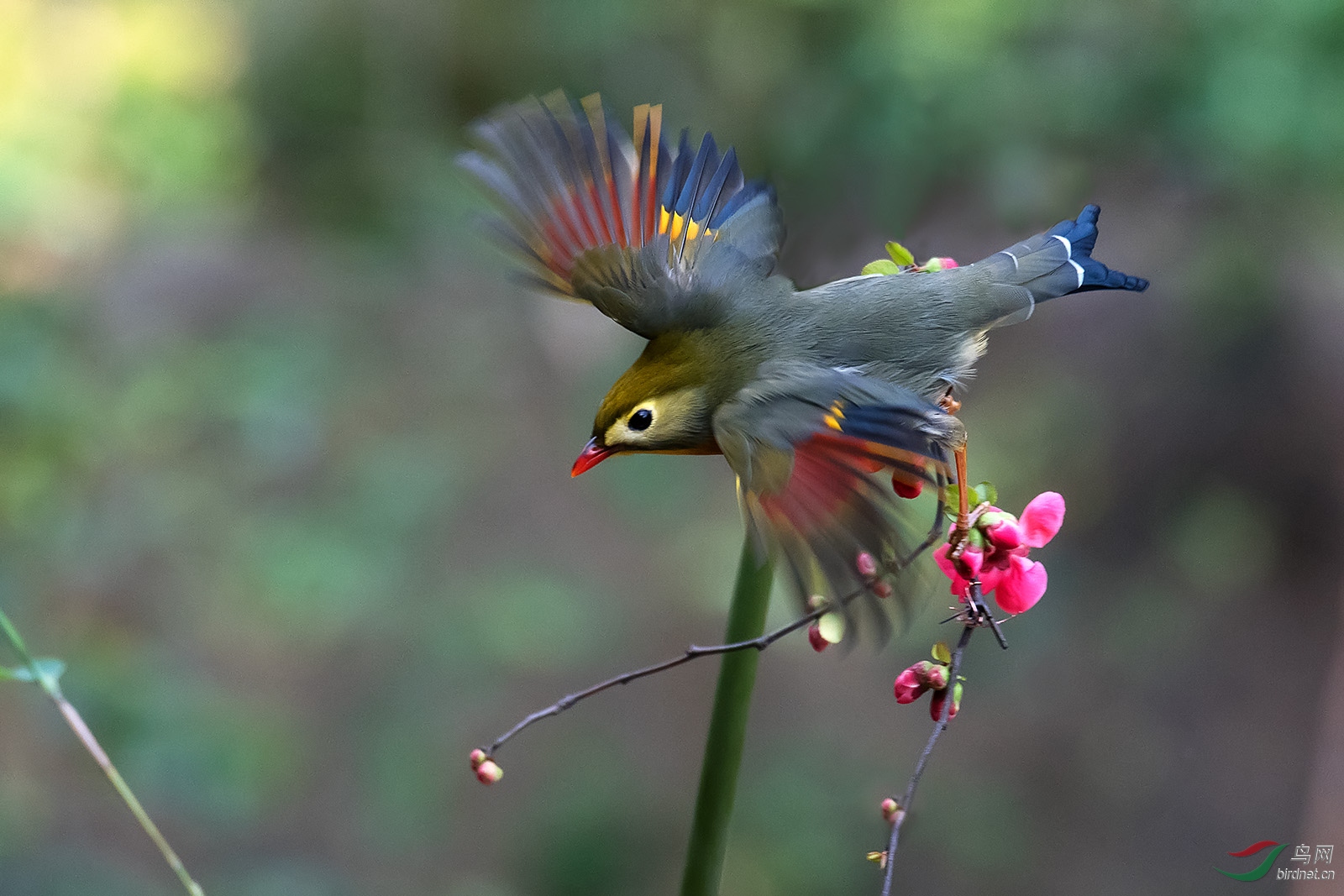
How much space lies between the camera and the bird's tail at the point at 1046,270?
3.17 feet

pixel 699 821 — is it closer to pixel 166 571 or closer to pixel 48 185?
pixel 166 571

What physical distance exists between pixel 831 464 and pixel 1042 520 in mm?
145

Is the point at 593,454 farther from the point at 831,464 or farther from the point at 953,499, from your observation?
the point at 953,499

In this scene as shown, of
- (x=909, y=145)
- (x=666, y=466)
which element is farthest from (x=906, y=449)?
(x=666, y=466)

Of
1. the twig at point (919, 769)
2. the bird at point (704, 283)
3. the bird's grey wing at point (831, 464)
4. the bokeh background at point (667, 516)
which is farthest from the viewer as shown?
the bokeh background at point (667, 516)

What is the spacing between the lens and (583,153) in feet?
3.14

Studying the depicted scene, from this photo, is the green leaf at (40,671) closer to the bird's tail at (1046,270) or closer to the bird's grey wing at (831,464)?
the bird's grey wing at (831,464)

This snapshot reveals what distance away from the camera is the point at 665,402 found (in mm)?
983

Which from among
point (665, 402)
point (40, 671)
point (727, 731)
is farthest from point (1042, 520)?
point (40, 671)

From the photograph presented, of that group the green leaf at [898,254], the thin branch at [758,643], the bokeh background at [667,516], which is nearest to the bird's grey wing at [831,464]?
the thin branch at [758,643]

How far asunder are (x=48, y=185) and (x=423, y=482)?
3.70 feet

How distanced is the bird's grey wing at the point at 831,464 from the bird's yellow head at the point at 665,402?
0.07 metres

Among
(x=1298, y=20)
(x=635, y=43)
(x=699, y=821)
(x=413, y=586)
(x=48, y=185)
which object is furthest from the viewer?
(x=635, y=43)

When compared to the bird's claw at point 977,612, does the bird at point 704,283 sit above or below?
above
